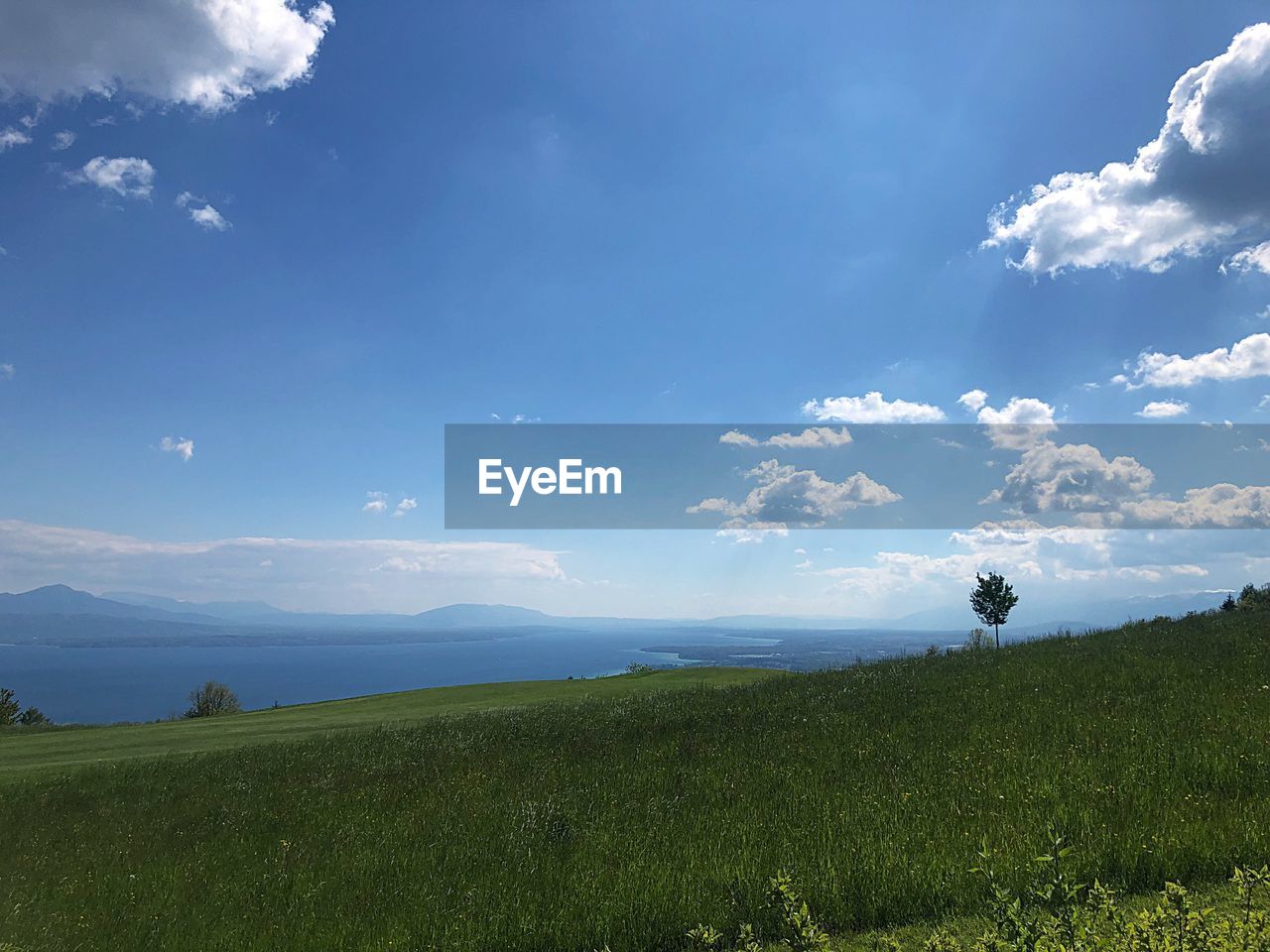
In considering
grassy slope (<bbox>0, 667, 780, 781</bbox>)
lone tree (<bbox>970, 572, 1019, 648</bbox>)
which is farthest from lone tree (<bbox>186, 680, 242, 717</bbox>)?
lone tree (<bbox>970, 572, 1019, 648</bbox>)

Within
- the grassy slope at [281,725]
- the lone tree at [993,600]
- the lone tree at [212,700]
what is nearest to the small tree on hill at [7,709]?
the lone tree at [212,700]

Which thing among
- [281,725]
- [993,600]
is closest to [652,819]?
[281,725]

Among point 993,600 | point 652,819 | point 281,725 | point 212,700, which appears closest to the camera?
point 652,819

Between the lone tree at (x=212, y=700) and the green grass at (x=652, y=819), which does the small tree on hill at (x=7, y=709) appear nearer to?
the lone tree at (x=212, y=700)

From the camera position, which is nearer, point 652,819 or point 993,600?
point 652,819

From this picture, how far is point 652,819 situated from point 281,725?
80.2 feet

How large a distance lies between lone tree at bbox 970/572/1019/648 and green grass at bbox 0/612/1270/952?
130 feet

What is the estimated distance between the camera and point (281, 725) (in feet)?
93.6

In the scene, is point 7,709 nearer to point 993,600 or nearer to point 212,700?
point 212,700

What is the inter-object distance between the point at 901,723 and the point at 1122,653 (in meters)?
11.1

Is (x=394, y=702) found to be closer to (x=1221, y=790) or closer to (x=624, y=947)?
(x=624, y=947)

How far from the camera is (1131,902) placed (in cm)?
660

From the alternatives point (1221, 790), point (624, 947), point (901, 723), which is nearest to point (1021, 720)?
point (901, 723)

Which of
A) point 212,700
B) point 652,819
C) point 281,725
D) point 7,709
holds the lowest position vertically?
point 212,700
